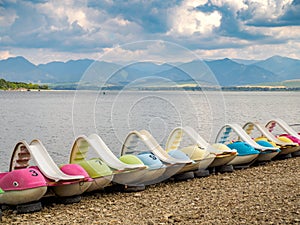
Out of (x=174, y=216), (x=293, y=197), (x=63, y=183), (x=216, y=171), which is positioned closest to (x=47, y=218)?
(x=63, y=183)

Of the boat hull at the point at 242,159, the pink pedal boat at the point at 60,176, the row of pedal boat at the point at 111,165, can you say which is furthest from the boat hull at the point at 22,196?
the boat hull at the point at 242,159

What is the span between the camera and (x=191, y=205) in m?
8.74

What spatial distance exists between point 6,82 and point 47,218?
16218 centimetres

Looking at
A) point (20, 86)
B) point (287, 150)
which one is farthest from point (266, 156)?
point (20, 86)

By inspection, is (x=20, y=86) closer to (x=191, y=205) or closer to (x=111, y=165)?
(x=111, y=165)

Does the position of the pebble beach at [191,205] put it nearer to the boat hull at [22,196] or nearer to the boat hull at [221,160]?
the boat hull at [22,196]

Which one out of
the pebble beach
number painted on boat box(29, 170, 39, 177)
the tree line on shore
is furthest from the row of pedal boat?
the tree line on shore

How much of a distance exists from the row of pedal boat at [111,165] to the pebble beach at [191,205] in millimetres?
258

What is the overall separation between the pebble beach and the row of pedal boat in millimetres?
258

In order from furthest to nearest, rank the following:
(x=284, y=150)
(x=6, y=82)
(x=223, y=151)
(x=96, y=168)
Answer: (x=6, y=82) < (x=284, y=150) < (x=223, y=151) < (x=96, y=168)

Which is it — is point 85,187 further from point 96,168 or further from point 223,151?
point 223,151

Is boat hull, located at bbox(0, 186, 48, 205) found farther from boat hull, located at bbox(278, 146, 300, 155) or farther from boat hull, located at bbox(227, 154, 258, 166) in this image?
boat hull, located at bbox(278, 146, 300, 155)

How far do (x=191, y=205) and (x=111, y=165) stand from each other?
→ 191cm

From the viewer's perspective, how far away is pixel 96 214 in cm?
841
